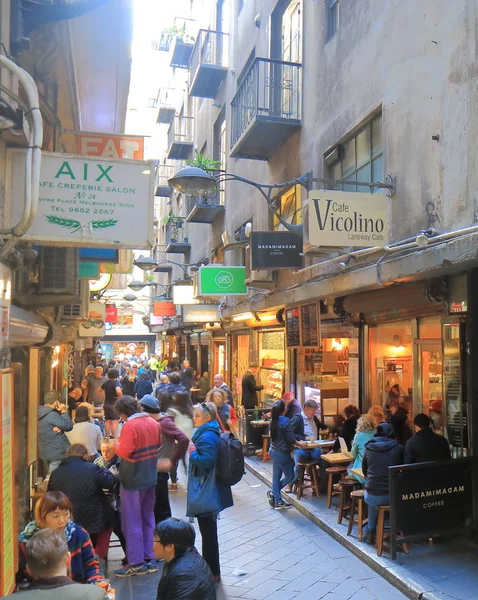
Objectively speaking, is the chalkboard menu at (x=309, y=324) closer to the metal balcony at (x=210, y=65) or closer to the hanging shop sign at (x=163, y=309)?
the metal balcony at (x=210, y=65)

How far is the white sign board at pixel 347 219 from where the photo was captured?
6.31 m

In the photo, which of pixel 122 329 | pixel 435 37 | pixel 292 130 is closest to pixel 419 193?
pixel 435 37

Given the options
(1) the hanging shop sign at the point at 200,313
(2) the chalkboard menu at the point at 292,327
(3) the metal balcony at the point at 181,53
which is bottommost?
(2) the chalkboard menu at the point at 292,327

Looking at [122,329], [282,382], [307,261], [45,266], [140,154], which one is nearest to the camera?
[140,154]

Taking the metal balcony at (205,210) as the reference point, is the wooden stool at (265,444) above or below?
below

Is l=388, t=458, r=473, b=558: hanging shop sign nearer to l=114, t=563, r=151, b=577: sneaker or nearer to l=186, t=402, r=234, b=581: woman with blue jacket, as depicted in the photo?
l=186, t=402, r=234, b=581: woman with blue jacket

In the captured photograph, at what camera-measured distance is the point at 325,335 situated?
11.5 m

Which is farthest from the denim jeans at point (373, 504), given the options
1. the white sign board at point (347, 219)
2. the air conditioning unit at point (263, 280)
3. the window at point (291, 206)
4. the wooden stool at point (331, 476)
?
the air conditioning unit at point (263, 280)

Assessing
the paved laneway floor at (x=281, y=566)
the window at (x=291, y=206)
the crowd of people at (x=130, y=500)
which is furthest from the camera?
the window at (x=291, y=206)

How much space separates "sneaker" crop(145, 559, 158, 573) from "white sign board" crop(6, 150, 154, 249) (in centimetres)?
382

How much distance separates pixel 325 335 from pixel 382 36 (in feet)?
19.7

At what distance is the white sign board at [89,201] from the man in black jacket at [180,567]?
87.6 inches

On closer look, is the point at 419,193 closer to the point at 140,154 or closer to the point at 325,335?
the point at 140,154

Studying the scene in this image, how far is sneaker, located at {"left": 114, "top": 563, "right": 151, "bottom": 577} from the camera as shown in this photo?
594 cm
